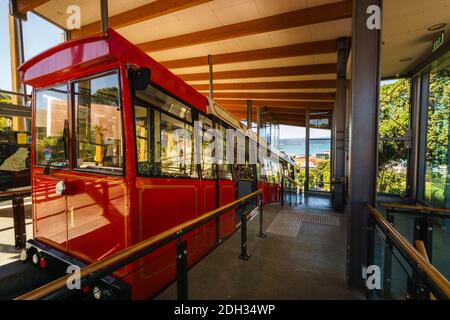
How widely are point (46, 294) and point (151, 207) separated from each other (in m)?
1.20

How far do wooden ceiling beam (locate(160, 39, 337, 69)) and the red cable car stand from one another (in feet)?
11.1

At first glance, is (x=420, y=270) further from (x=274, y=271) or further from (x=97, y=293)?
(x=97, y=293)

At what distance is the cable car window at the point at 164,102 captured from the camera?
2.09 meters

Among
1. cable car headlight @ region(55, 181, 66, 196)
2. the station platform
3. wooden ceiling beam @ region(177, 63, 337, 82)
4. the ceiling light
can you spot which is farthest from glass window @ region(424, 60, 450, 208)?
cable car headlight @ region(55, 181, 66, 196)

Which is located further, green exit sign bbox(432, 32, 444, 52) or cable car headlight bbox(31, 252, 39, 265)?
green exit sign bbox(432, 32, 444, 52)

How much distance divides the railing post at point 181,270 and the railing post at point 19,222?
117 inches

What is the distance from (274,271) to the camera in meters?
2.57

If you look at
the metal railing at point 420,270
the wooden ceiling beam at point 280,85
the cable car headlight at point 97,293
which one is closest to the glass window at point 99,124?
the cable car headlight at point 97,293

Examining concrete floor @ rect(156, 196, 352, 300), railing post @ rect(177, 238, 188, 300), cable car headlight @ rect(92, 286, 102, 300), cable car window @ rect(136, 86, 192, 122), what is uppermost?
cable car window @ rect(136, 86, 192, 122)

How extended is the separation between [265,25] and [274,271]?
157 inches

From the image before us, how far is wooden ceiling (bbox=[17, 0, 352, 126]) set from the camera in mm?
3682

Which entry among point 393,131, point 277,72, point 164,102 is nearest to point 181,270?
point 164,102

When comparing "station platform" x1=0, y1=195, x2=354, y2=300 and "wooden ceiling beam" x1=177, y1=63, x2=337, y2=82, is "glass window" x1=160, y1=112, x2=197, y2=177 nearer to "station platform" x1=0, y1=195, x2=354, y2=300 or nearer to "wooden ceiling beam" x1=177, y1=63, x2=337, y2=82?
"station platform" x1=0, y1=195, x2=354, y2=300

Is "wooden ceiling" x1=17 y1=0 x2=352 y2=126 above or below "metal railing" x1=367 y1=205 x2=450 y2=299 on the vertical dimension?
above
